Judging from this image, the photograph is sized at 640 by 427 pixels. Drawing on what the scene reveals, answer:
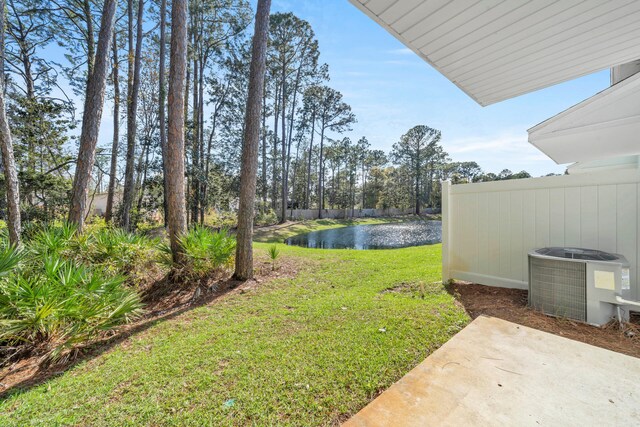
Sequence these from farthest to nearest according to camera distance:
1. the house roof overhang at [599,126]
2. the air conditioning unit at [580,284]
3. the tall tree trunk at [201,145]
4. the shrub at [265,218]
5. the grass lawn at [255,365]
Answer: the shrub at [265,218] → the tall tree trunk at [201,145] → the house roof overhang at [599,126] → the air conditioning unit at [580,284] → the grass lawn at [255,365]

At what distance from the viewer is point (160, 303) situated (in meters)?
3.90

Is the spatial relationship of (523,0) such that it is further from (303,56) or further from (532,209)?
(303,56)

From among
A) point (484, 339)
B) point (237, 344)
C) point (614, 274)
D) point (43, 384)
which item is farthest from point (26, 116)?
point (614, 274)

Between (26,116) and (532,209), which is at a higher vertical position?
(26,116)

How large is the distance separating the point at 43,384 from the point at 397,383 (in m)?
2.68

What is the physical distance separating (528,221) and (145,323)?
→ 4816 millimetres

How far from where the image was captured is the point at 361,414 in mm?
1435

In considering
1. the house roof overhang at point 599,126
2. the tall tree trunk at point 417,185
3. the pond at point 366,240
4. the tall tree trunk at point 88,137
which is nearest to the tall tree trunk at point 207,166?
the pond at point 366,240

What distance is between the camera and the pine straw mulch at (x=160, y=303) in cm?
218

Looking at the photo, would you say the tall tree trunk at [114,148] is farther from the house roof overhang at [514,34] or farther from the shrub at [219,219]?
the house roof overhang at [514,34]

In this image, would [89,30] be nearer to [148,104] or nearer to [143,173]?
[143,173]

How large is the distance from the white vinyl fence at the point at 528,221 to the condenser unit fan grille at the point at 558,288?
0.57m

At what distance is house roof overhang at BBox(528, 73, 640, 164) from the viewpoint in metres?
2.90

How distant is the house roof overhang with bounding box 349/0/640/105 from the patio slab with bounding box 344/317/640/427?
98.0 inches
